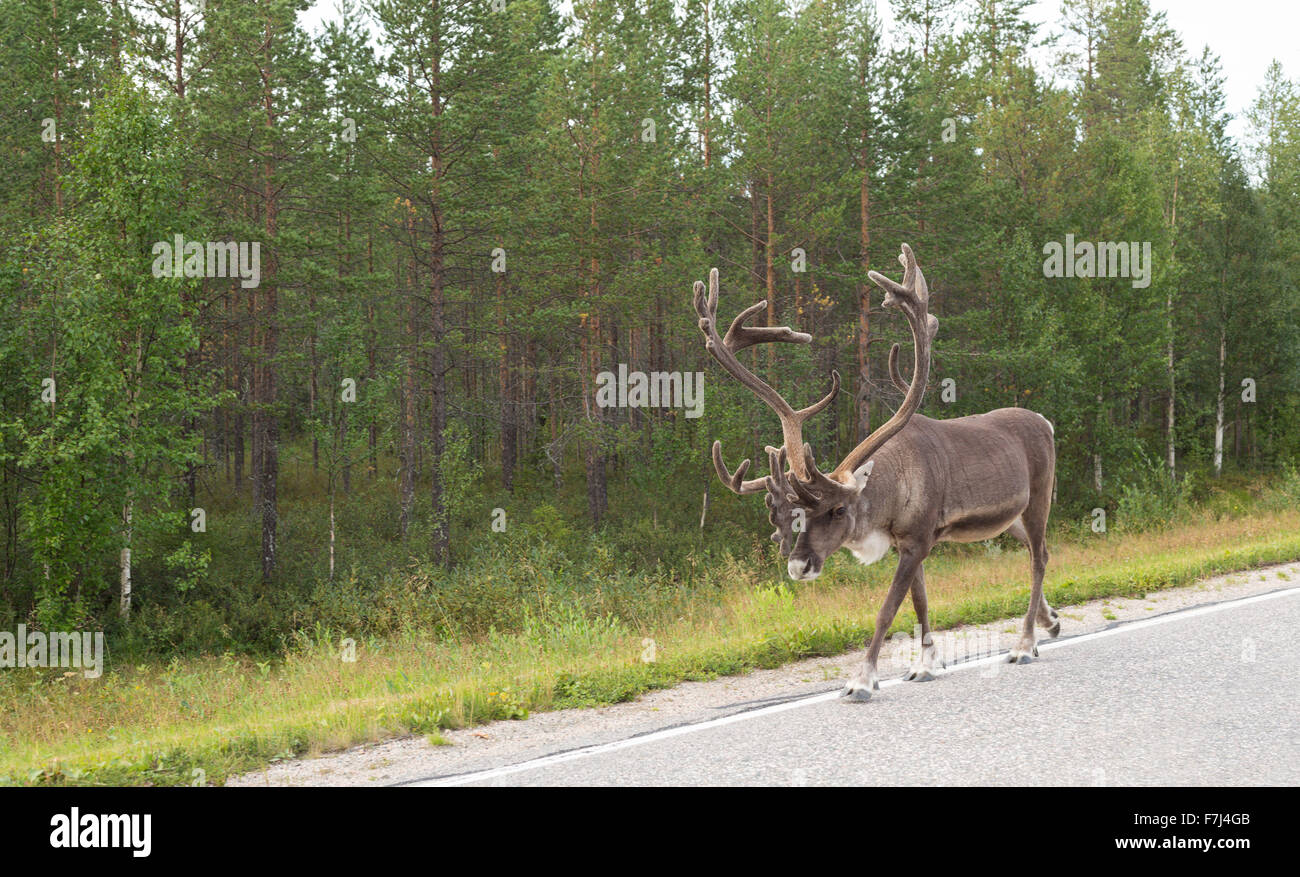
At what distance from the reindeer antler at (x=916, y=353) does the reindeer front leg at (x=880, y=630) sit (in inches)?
30.1

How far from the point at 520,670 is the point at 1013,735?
395 centimetres

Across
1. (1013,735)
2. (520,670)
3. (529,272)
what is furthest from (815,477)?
(529,272)

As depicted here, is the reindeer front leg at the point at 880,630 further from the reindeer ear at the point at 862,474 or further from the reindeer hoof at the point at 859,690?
the reindeer ear at the point at 862,474

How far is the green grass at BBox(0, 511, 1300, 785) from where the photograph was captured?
5.73 meters

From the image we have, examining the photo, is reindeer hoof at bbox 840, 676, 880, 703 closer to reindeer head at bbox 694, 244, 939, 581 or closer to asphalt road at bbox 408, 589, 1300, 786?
asphalt road at bbox 408, 589, 1300, 786

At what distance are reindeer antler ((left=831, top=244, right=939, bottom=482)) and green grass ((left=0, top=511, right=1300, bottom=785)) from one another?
2066 mm

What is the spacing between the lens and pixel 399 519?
3219 centimetres

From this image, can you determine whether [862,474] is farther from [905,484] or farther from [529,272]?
[529,272]

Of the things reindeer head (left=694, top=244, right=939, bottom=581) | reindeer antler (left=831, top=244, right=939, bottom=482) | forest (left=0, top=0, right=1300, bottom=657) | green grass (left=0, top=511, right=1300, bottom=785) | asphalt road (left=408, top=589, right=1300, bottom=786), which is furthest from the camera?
forest (left=0, top=0, right=1300, bottom=657)

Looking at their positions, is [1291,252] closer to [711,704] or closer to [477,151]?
[477,151]

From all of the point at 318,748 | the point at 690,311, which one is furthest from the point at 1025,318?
the point at 318,748

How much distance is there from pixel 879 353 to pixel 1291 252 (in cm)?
2396

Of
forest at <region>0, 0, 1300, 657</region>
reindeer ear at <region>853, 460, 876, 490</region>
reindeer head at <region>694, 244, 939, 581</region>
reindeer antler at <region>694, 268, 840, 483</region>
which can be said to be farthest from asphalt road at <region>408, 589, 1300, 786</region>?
forest at <region>0, 0, 1300, 657</region>

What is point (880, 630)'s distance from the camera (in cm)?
633
